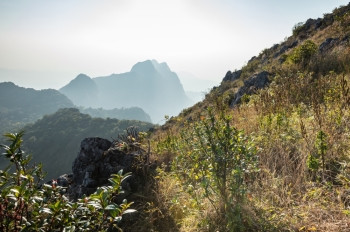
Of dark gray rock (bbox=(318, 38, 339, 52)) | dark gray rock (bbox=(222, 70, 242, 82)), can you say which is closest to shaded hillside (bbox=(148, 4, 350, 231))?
dark gray rock (bbox=(318, 38, 339, 52))

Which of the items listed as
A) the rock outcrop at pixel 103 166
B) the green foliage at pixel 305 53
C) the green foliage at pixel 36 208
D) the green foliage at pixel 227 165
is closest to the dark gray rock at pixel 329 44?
the green foliage at pixel 305 53

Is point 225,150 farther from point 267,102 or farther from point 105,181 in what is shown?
point 267,102

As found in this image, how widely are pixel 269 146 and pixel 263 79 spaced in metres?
10.8

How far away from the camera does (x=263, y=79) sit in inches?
555

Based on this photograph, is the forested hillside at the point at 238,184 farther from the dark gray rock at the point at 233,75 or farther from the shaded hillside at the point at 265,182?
the dark gray rock at the point at 233,75

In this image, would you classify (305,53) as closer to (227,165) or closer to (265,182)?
(265,182)

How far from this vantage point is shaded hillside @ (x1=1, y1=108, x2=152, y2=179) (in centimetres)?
10631

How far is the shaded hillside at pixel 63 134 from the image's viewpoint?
106 meters

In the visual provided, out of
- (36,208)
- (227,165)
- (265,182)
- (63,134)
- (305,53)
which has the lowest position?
(63,134)

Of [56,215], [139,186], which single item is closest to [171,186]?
[139,186]

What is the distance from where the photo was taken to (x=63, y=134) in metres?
126

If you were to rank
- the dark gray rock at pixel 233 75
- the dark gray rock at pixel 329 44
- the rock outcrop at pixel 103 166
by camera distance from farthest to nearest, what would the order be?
1. the dark gray rock at pixel 233 75
2. the dark gray rock at pixel 329 44
3. the rock outcrop at pixel 103 166

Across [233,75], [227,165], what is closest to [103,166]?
[227,165]

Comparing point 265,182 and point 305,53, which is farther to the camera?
point 305,53
